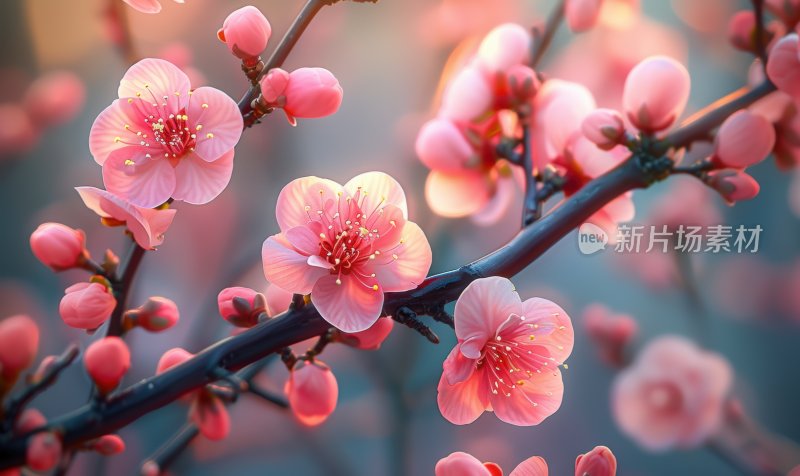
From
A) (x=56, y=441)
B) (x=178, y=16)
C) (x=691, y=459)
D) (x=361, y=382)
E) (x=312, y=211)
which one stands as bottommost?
(x=691, y=459)

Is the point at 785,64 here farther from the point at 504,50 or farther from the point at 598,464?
the point at 598,464

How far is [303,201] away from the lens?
417 mm

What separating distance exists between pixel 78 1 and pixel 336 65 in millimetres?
306

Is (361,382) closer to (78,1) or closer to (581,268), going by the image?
(581,268)

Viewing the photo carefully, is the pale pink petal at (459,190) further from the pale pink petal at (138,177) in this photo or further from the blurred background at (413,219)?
the pale pink petal at (138,177)

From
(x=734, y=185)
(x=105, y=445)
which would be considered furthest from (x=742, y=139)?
(x=105, y=445)

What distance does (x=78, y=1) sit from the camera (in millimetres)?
704

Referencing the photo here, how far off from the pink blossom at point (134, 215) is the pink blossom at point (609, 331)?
0.59 meters

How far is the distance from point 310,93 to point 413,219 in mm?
374

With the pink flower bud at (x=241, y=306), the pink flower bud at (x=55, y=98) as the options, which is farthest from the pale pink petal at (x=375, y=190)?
the pink flower bud at (x=55, y=98)

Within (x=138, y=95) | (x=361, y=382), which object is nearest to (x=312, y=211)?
(x=138, y=95)

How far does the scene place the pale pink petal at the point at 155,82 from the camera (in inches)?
16.8

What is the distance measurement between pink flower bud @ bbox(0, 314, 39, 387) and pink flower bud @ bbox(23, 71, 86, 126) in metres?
0.32

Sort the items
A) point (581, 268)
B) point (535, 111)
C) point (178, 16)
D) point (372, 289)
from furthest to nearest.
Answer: point (581, 268), point (178, 16), point (535, 111), point (372, 289)
